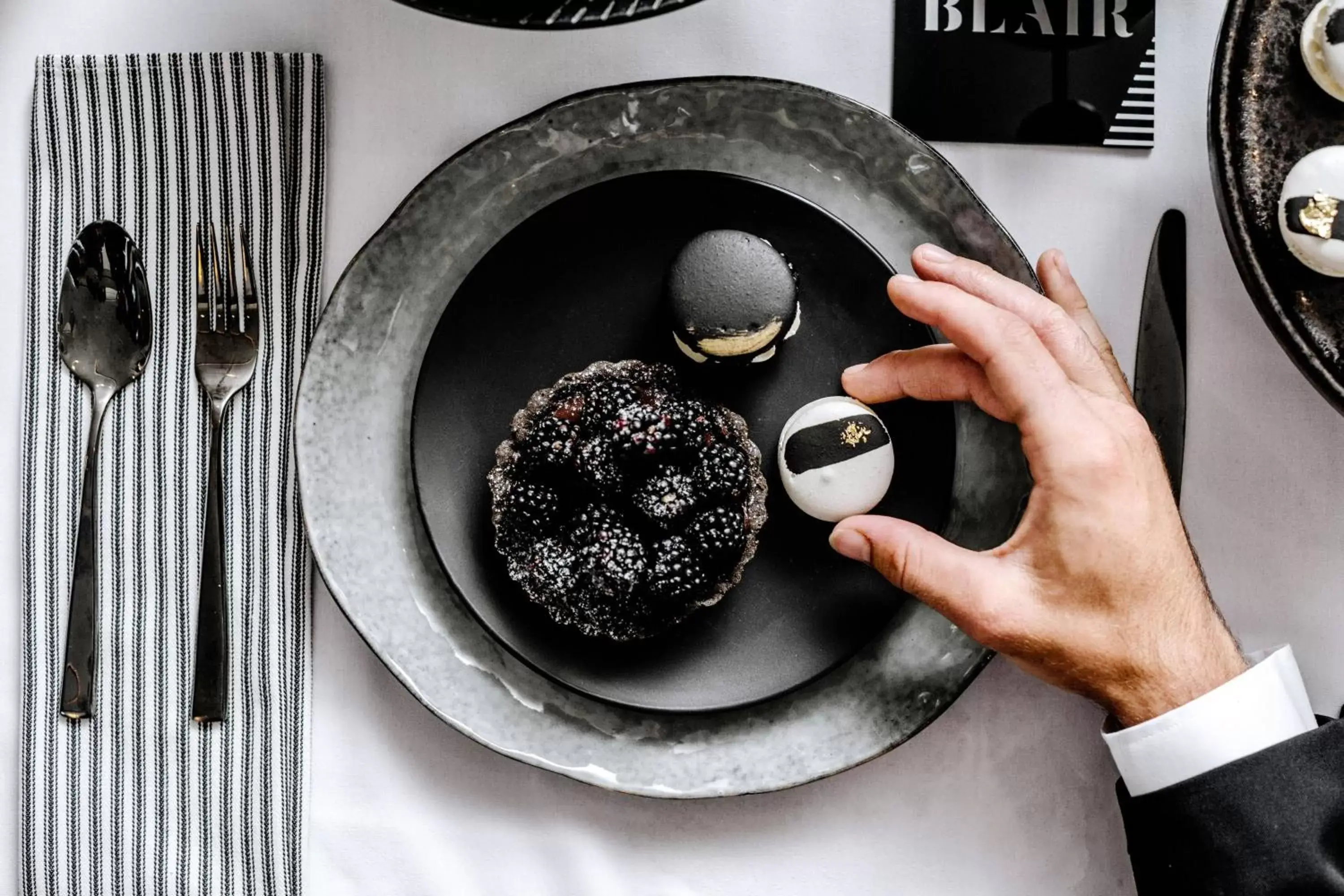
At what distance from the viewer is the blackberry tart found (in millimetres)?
763

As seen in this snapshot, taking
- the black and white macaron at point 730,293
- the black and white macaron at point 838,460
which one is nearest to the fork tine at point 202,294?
the black and white macaron at point 730,293

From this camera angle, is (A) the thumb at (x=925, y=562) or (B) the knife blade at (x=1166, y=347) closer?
(A) the thumb at (x=925, y=562)

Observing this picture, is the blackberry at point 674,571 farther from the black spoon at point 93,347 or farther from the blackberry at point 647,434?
the black spoon at point 93,347

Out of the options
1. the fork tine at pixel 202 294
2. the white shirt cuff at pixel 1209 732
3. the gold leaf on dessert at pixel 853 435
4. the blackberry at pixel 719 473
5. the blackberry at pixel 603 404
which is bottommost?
the white shirt cuff at pixel 1209 732

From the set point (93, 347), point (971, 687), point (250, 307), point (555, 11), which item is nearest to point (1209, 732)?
point (971, 687)

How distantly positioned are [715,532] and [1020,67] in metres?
0.48

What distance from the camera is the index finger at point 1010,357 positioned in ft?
2.49

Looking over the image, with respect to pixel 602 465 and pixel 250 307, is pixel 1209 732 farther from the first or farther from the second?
pixel 250 307

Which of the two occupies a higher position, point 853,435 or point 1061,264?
point 1061,264

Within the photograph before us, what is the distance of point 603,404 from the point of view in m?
0.79

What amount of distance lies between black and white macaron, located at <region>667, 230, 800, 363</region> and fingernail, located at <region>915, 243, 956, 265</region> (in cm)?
11

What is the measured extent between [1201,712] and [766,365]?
0.43m

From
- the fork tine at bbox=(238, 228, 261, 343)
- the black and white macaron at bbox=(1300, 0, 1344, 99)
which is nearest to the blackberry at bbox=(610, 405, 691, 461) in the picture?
the fork tine at bbox=(238, 228, 261, 343)

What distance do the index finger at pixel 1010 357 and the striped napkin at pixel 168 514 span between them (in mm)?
522
